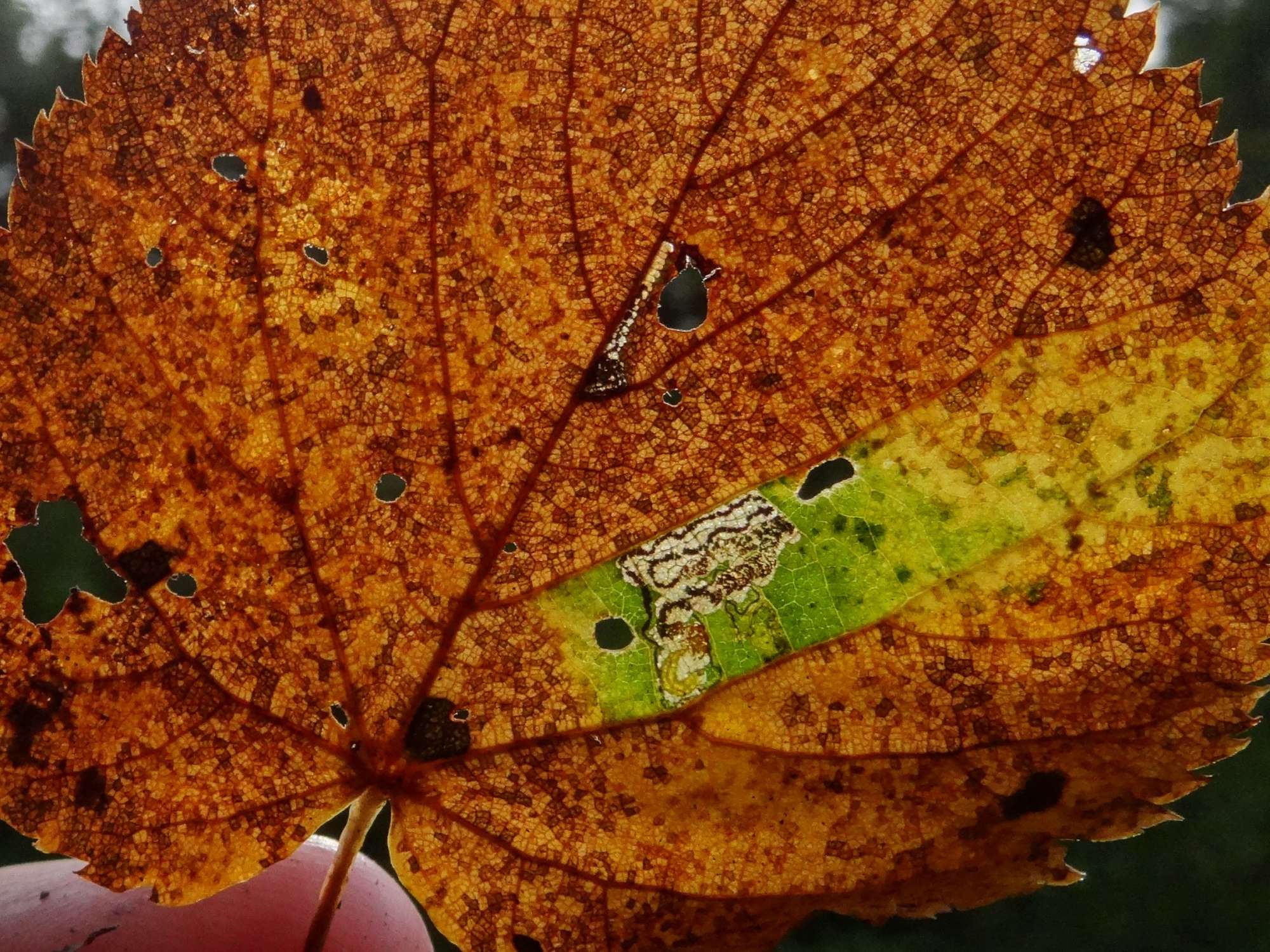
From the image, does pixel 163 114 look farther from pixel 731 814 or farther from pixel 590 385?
pixel 731 814

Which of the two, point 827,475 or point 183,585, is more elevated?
point 183,585

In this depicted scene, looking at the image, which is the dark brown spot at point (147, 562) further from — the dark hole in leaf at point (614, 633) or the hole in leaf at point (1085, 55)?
the hole in leaf at point (1085, 55)

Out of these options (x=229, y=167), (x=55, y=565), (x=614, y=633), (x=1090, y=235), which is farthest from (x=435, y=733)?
(x=55, y=565)

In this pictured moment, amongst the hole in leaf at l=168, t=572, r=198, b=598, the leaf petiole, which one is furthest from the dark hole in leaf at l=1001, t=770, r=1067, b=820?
the hole in leaf at l=168, t=572, r=198, b=598

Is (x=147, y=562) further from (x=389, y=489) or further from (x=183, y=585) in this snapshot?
(x=389, y=489)

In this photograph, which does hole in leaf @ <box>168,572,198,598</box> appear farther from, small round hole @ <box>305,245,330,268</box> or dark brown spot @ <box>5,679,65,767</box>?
small round hole @ <box>305,245,330,268</box>

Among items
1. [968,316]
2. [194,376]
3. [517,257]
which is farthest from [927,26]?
[194,376]
